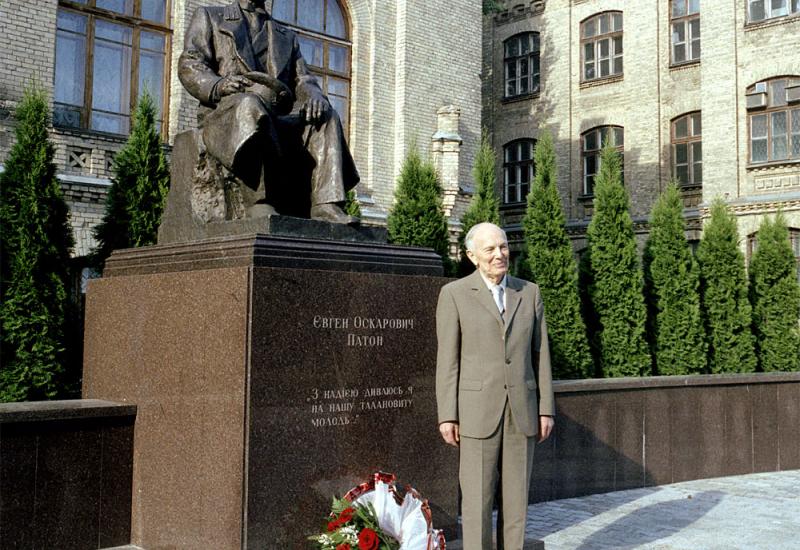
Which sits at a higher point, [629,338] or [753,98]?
[753,98]

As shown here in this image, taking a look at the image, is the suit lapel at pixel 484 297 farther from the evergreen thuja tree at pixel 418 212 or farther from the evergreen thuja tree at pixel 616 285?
the evergreen thuja tree at pixel 616 285

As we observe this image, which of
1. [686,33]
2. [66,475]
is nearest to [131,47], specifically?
[66,475]

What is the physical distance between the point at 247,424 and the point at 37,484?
4.64 ft

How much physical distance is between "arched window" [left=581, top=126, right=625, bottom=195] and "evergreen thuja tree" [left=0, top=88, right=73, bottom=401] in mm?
18245

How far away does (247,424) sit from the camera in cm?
418

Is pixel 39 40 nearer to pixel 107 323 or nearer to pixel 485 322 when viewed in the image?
pixel 107 323

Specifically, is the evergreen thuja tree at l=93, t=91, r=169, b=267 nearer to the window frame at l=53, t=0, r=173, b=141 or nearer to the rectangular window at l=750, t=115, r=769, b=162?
the window frame at l=53, t=0, r=173, b=141

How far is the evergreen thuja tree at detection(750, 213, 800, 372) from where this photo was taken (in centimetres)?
1344

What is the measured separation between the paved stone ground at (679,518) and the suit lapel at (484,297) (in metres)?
2.47

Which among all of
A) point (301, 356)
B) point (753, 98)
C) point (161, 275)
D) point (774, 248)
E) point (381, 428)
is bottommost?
point (381, 428)

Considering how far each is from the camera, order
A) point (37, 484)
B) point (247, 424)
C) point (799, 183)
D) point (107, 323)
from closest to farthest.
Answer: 1. point (247, 424)
2. point (37, 484)
3. point (107, 323)
4. point (799, 183)

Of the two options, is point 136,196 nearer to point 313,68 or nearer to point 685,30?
point 313,68

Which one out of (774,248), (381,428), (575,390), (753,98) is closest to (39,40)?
(575,390)

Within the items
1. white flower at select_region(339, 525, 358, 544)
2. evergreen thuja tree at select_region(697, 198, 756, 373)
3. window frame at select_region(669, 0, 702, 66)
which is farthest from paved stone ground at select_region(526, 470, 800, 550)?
window frame at select_region(669, 0, 702, 66)
